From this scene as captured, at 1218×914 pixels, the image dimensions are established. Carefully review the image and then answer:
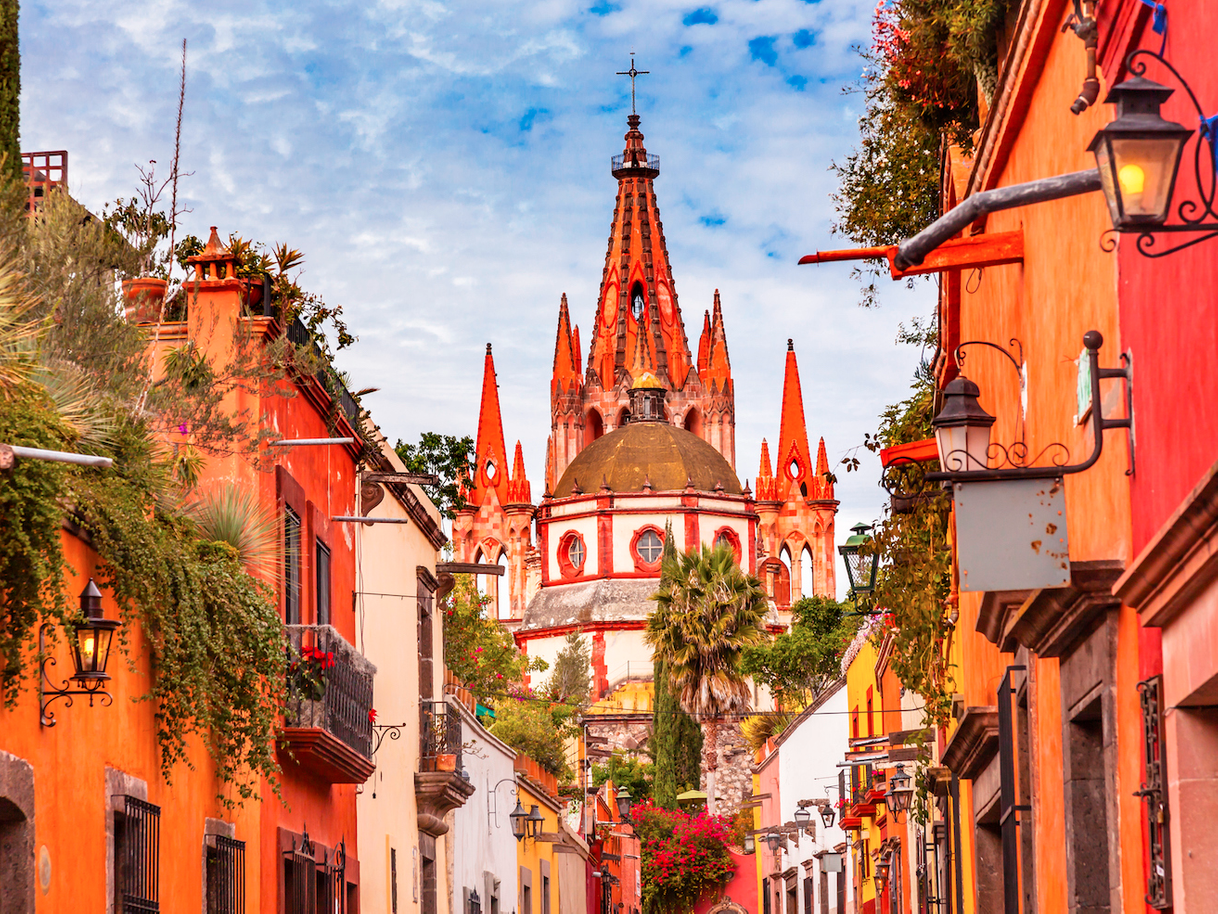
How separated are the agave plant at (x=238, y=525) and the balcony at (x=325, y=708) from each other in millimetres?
637

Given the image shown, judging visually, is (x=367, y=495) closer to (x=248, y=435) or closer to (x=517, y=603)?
(x=248, y=435)

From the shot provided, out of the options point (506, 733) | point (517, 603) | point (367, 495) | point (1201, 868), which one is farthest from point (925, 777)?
point (517, 603)

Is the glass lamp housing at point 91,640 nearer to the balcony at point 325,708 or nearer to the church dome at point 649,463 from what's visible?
the balcony at point 325,708

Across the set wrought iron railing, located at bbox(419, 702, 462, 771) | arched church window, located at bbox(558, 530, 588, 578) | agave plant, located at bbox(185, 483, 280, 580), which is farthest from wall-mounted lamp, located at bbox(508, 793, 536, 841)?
arched church window, located at bbox(558, 530, 588, 578)

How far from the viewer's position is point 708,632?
200ft

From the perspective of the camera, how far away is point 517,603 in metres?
92.6

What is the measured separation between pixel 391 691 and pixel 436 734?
96.1 inches

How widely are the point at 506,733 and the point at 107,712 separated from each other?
4141cm

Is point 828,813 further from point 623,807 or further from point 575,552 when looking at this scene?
point 575,552

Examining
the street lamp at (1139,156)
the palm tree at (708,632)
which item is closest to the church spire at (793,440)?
the palm tree at (708,632)

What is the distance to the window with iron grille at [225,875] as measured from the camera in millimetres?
12695

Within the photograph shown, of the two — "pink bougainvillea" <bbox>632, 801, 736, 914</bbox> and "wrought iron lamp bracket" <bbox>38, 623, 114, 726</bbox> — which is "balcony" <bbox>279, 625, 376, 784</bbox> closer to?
"wrought iron lamp bracket" <bbox>38, 623, 114, 726</bbox>

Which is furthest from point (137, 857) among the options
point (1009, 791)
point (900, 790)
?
point (900, 790)

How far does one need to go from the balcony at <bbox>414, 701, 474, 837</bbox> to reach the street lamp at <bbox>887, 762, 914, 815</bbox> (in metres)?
5.29
